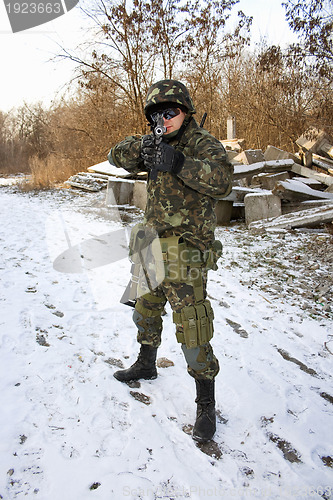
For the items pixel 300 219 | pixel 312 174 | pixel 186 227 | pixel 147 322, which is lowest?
pixel 300 219

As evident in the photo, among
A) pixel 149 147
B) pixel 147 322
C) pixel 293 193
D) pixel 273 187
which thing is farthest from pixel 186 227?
pixel 273 187

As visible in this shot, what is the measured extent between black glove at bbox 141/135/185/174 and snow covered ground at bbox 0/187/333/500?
1541 millimetres

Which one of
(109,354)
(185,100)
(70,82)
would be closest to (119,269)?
(109,354)

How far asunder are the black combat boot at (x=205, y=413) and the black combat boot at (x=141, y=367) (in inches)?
18.5

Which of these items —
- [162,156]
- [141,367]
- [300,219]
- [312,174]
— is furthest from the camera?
[312,174]

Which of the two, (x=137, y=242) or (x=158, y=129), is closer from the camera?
(x=158, y=129)

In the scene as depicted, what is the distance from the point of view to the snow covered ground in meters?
1.65

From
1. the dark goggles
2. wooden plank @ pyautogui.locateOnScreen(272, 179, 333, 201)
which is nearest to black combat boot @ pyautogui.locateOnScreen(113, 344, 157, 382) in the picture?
the dark goggles

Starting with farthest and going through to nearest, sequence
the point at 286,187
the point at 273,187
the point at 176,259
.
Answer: the point at 273,187 → the point at 286,187 → the point at 176,259

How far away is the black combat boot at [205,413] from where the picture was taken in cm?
192

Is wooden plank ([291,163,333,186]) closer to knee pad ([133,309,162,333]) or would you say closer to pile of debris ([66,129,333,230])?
pile of debris ([66,129,333,230])

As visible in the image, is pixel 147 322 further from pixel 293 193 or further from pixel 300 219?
pixel 293 193

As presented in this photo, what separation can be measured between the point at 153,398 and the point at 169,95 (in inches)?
76.8

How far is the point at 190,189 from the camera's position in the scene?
1.94m
